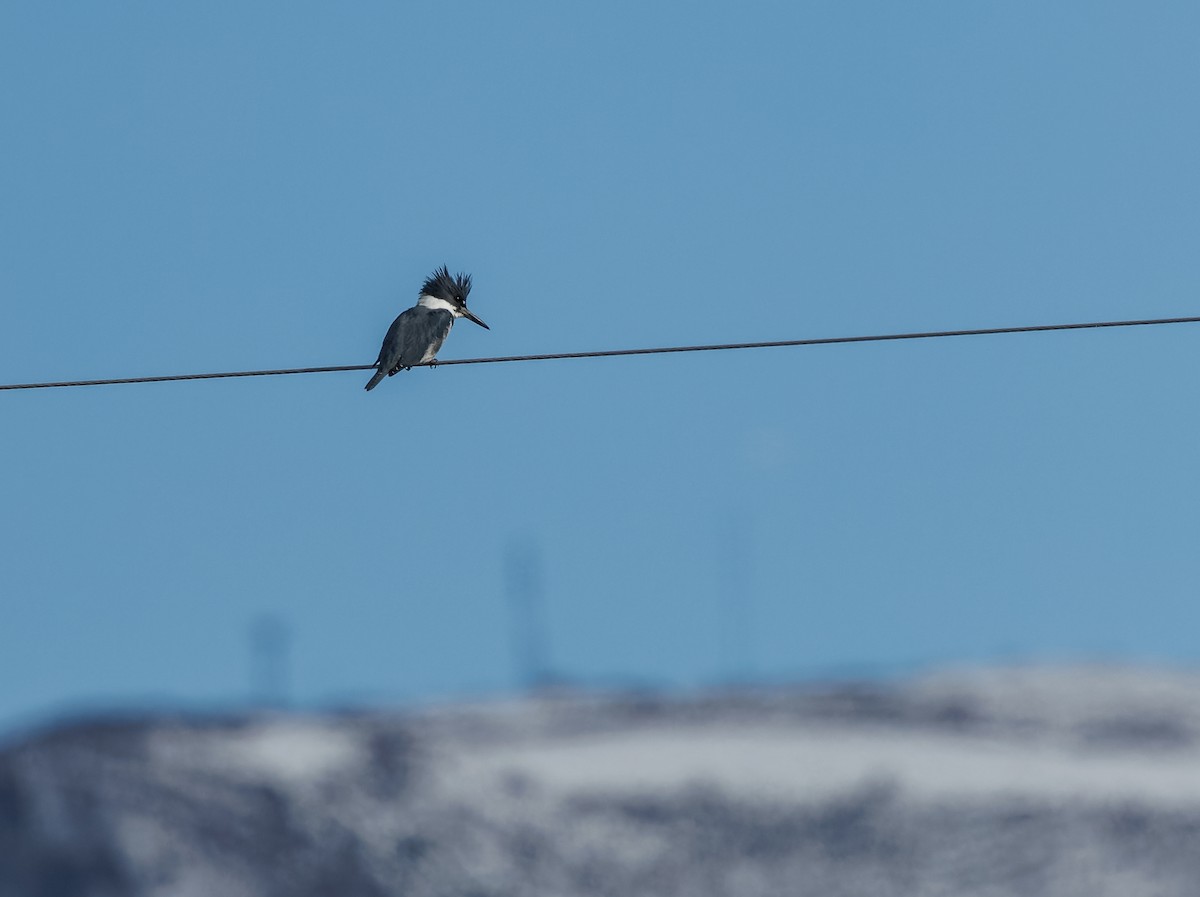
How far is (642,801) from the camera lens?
433ft

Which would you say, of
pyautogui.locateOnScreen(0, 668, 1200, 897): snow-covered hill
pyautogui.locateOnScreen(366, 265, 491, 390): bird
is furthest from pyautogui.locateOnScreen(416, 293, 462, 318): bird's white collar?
pyautogui.locateOnScreen(0, 668, 1200, 897): snow-covered hill

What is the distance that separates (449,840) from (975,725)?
29.0 metres

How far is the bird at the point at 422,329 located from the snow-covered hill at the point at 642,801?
110626mm

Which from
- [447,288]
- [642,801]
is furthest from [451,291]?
[642,801]

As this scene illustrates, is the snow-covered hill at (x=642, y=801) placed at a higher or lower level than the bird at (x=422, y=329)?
lower

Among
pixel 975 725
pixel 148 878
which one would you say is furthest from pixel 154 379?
pixel 975 725

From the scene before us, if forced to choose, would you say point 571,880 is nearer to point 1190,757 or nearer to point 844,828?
point 844,828

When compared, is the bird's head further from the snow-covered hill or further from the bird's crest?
the snow-covered hill

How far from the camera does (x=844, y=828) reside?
435ft

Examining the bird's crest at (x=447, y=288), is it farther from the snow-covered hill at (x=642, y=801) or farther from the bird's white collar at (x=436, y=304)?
the snow-covered hill at (x=642, y=801)

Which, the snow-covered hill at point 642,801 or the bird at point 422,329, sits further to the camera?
the snow-covered hill at point 642,801

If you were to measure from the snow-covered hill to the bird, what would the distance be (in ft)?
363

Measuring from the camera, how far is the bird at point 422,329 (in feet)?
61.2

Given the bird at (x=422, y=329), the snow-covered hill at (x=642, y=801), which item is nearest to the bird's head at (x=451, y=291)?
the bird at (x=422, y=329)
